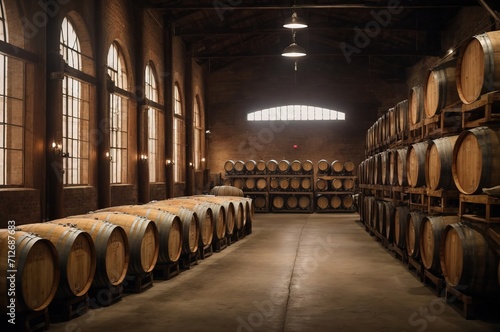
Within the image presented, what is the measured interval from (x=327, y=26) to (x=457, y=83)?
13999 millimetres

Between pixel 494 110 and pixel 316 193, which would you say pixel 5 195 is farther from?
pixel 316 193

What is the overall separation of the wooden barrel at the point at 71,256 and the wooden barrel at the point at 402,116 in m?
6.35

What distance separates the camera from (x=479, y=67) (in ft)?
18.7

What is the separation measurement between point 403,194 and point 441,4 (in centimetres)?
694

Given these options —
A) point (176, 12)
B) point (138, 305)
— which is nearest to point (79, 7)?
point (176, 12)

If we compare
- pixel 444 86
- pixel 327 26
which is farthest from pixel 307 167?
pixel 444 86

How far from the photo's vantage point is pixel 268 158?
2569cm

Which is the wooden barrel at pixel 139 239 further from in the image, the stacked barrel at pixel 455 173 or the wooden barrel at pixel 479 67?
the wooden barrel at pixel 479 67

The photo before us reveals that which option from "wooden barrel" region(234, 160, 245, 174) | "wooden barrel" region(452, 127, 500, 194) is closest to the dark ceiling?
"wooden barrel" region(234, 160, 245, 174)

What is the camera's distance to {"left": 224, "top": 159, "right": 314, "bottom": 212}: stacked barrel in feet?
73.8

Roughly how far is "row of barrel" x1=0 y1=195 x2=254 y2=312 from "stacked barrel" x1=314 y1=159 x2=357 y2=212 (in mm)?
12969

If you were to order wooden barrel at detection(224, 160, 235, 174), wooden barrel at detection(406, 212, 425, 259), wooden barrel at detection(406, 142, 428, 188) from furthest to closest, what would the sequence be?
wooden barrel at detection(224, 160, 235, 174) < wooden barrel at detection(406, 142, 428, 188) < wooden barrel at detection(406, 212, 425, 259)

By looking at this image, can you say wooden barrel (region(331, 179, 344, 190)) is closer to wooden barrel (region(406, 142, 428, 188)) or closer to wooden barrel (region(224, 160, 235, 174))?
wooden barrel (region(224, 160, 235, 174))

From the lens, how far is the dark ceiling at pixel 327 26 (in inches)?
598
